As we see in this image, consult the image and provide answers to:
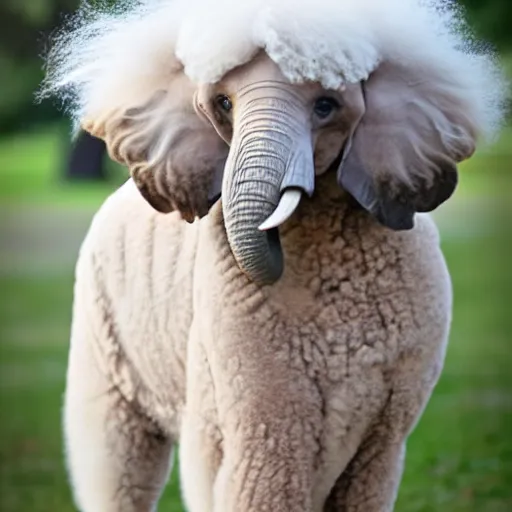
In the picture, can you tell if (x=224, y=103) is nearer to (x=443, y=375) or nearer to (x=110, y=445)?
(x=110, y=445)

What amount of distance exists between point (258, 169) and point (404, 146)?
431 mm

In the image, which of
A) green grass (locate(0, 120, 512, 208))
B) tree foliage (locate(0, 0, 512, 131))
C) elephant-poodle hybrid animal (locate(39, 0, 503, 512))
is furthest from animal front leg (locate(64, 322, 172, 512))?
green grass (locate(0, 120, 512, 208))

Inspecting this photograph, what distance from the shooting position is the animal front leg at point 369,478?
3.89 m

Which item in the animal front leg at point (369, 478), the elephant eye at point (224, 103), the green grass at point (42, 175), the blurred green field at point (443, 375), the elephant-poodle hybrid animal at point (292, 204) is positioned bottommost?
the green grass at point (42, 175)

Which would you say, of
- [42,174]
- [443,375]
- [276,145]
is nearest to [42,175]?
[42,174]

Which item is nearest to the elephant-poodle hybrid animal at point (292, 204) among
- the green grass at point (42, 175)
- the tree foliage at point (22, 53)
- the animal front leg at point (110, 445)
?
the animal front leg at point (110, 445)

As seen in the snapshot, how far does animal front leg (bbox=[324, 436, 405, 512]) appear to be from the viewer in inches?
153

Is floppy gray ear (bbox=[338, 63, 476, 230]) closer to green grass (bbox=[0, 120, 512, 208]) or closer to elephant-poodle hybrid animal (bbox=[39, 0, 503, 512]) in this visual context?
elephant-poodle hybrid animal (bbox=[39, 0, 503, 512])

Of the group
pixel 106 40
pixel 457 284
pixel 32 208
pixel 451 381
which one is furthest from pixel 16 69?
pixel 106 40

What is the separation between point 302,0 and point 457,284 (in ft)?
28.8

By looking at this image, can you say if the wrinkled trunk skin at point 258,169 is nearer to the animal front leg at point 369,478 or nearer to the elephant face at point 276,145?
the elephant face at point 276,145

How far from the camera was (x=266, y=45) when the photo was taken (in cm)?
345

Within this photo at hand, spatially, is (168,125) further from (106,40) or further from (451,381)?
(451,381)

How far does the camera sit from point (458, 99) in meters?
3.70
